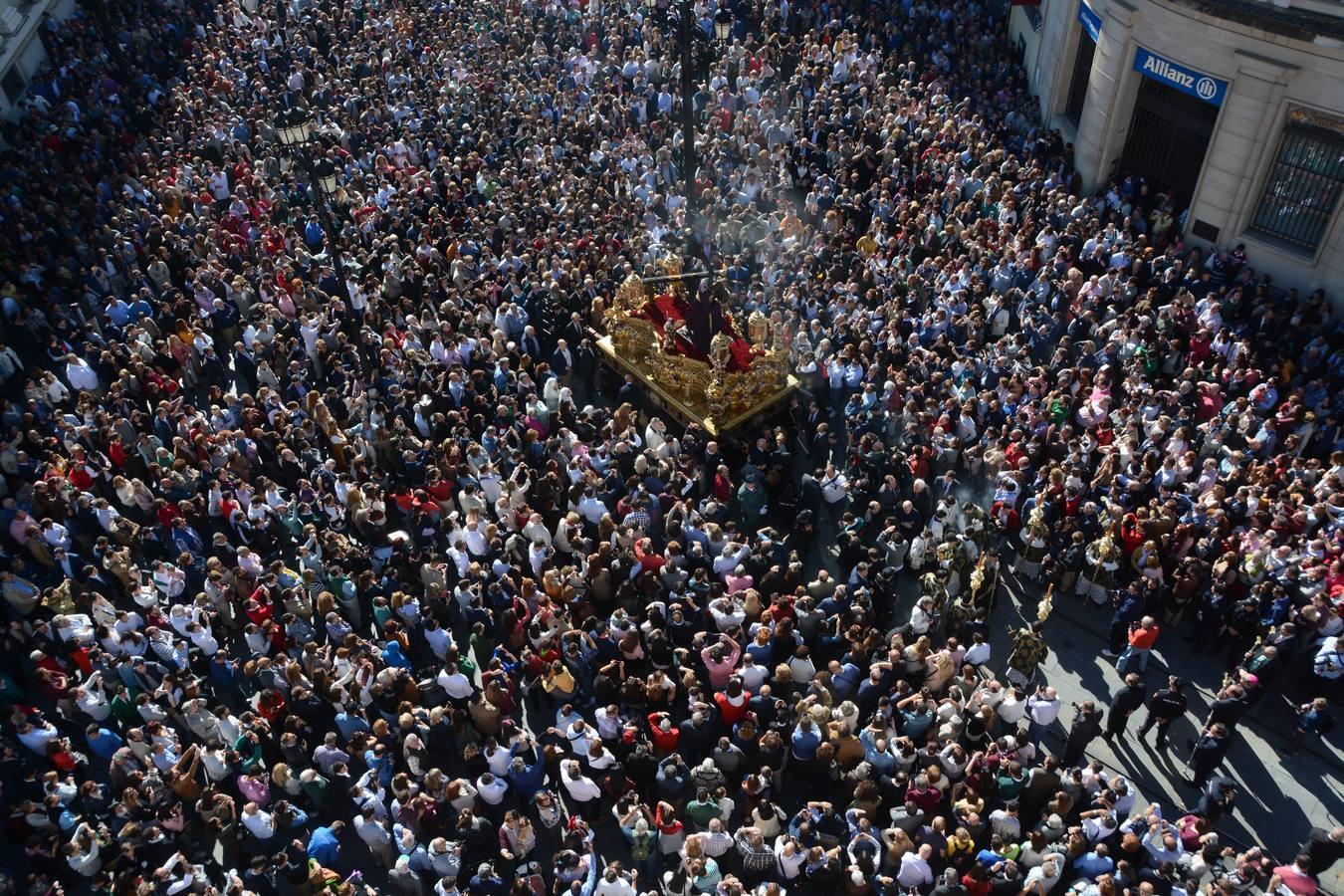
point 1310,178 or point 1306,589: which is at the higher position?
point 1310,178

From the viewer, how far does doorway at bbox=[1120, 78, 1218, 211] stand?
20305 millimetres

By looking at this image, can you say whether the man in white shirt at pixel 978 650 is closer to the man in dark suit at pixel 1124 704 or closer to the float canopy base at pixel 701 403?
the man in dark suit at pixel 1124 704

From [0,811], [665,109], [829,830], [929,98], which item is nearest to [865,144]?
[929,98]

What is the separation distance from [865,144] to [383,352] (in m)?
12.1

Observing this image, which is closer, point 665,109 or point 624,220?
point 624,220

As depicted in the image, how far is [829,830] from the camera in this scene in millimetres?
11250

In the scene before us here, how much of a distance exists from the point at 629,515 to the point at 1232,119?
13.6 meters

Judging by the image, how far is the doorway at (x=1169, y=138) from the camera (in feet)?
66.6

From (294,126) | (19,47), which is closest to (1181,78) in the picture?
(294,126)

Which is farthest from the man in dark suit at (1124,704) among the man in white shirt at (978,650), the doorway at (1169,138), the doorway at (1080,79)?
the doorway at (1080,79)

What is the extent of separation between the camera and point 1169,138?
2102cm

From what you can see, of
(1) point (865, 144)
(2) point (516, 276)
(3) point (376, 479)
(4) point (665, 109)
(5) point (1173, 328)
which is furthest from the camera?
(4) point (665, 109)

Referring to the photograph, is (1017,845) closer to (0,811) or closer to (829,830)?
(829,830)

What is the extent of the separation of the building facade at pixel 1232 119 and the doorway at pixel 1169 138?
22 mm
